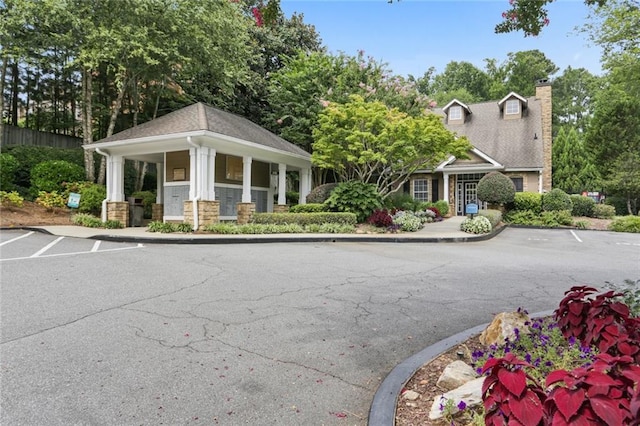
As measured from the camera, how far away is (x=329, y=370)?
9.75ft

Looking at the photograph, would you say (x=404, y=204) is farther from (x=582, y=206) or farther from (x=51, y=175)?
(x=51, y=175)

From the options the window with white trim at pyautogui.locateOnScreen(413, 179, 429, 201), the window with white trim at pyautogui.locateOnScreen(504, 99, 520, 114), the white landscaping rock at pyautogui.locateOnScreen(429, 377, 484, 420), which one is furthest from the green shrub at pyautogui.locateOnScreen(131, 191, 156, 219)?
the window with white trim at pyautogui.locateOnScreen(504, 99, 520, 114)

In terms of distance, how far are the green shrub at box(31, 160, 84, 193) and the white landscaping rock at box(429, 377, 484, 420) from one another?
1702 cm

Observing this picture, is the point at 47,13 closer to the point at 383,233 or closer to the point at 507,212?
the point at 383,233

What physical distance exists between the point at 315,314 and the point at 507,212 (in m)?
18.3

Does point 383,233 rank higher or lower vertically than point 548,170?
lower

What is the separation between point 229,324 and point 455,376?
224cm

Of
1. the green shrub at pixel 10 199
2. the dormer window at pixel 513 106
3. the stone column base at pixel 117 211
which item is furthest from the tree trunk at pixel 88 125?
the dormer window at pixel 513 106

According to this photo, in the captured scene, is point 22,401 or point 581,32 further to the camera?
point 581,32

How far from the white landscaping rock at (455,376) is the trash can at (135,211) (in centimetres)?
1509

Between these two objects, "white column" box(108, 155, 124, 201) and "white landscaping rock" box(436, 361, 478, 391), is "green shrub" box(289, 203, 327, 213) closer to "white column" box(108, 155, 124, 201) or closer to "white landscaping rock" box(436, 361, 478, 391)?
"white column" box(108, 155, 124, 201)

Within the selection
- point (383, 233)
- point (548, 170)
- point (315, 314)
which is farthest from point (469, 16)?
point (548, 170)

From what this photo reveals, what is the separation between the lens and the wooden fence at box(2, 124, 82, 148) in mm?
16438

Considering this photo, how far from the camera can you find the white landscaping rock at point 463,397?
2.23 meters
